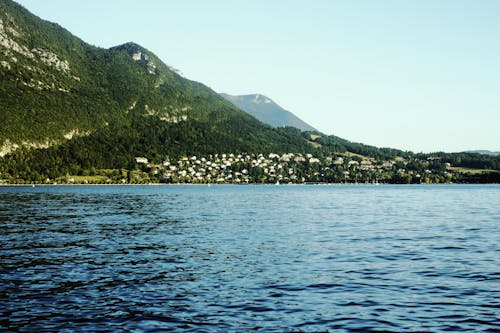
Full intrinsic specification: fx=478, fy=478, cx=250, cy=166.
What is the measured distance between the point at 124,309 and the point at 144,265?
1198cm

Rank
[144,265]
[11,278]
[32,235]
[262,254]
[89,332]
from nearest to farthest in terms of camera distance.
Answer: [89,332]
[11,278]
[144,265]
[262,254]
[32,235]

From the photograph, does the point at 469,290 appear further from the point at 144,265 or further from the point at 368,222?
the point at 368,222

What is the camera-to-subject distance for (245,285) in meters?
28.6

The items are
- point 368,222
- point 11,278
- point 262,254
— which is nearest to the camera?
point 11,278

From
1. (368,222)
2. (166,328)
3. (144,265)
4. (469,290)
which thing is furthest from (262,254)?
(368,222)

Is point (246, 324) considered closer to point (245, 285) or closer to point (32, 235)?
point (245, 285)

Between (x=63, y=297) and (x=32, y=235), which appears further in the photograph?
(x=32, y=235)

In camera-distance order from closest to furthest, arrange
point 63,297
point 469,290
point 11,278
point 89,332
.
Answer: point 89,332, point 63,297, point 469,290, point 11,278

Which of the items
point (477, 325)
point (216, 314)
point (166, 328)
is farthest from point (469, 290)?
point (166, 328)

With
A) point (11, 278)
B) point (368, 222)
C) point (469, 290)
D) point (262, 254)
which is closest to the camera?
point (469, 290)

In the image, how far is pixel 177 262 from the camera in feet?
120

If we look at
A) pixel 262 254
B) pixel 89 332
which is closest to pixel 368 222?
pixel 262 254

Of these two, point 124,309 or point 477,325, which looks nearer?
point 477,325

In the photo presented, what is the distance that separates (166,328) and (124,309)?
3.91 m
